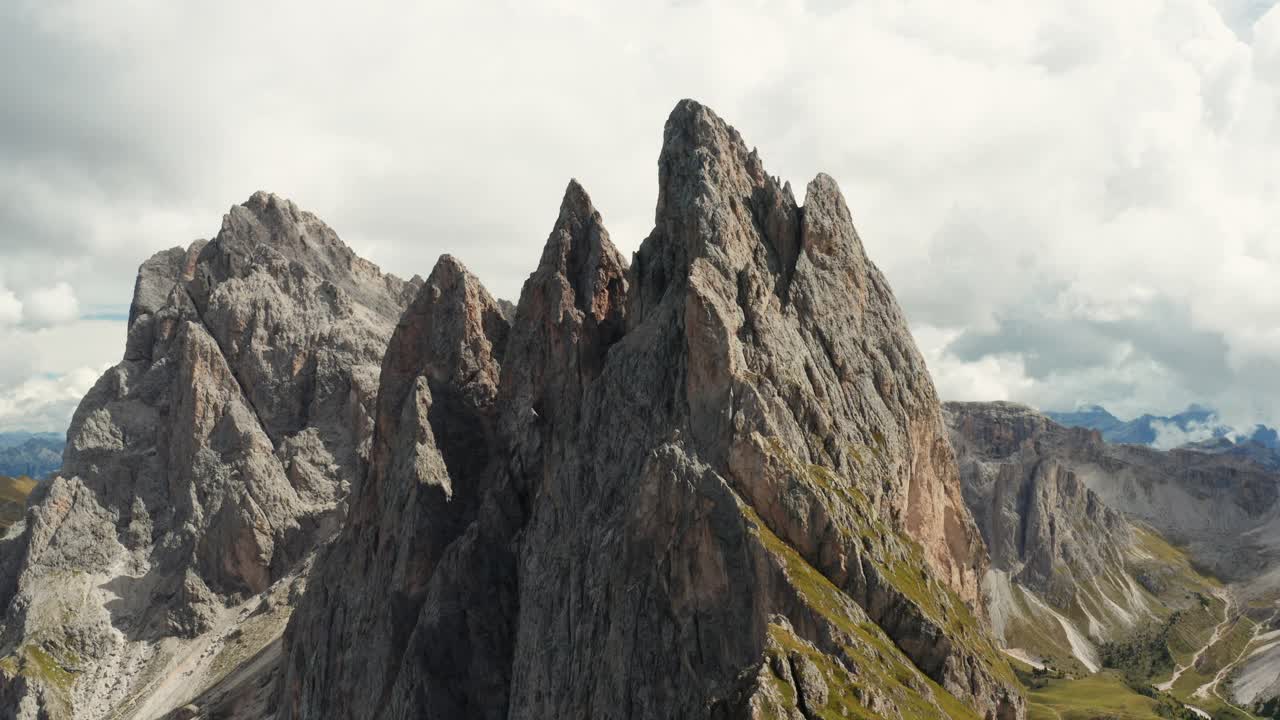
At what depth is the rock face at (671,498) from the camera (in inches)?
3191

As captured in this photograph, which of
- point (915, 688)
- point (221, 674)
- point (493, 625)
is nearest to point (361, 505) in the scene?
point (493, 625)

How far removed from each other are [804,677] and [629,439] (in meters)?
40.5

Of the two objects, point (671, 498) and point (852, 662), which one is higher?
point (671, 498)

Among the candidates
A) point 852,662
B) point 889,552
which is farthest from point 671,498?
point 889,552

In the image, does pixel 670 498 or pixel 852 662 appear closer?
pixel 852 662

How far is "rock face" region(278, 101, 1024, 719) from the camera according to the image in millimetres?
81062

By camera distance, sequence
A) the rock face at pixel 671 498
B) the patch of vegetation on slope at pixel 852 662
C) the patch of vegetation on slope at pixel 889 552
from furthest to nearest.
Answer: the patch of vegetation on slope at pixel 889 552
the rock face at pixel 671 498
the patch of vegetation on slope at pixel 852 662

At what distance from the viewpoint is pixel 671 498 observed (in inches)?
3307

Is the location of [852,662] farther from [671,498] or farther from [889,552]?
[889,552]

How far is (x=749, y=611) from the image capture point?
78.4 meters

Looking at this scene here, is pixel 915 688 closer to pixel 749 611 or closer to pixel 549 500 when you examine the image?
pixel 749 611

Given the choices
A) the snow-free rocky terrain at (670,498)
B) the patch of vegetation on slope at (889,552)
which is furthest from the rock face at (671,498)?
the patch of vegetation on slope at (889,552)

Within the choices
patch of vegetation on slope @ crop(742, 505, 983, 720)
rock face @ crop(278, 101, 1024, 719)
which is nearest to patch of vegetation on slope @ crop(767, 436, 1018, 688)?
rock face @ crop(278, 101, 1024, 719)

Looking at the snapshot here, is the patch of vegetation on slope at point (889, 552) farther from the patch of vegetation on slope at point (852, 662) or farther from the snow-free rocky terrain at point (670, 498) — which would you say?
the patch of vegetation on slope at point (852, 662)
